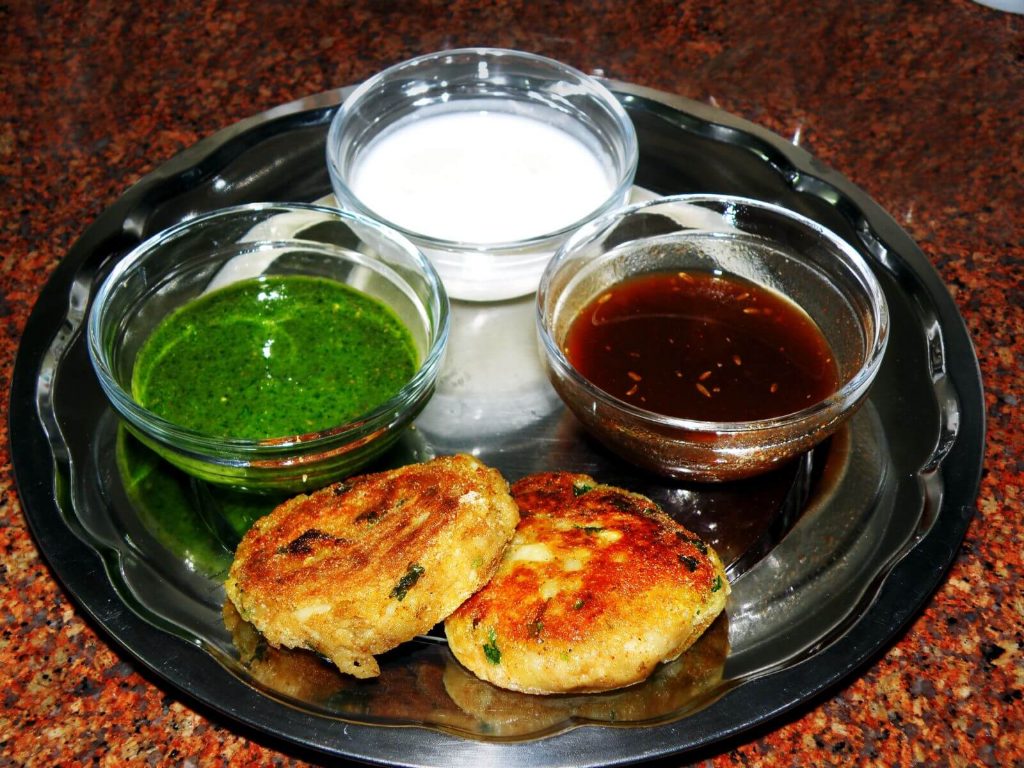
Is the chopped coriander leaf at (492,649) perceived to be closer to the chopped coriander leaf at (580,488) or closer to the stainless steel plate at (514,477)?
the stainless steel plate at (514,477)

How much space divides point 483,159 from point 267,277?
78cm

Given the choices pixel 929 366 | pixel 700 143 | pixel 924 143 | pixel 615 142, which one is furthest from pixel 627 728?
pixel 924 143

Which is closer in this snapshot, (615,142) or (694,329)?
(694,329)

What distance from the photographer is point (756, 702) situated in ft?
7.18

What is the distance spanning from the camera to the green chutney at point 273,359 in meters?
2.69

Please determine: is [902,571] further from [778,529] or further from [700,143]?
[700,143]

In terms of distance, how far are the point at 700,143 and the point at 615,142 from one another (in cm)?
38

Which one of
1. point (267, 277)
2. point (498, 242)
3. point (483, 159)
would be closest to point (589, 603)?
point (498, 242)

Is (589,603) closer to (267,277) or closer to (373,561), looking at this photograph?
(373,561)

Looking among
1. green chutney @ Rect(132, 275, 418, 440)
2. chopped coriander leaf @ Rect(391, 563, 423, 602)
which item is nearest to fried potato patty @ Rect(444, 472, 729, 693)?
chopped coriander leaf @ Rect(391, 563, 423, 602)

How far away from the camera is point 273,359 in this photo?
2820mm

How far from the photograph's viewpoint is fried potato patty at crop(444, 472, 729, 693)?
7.12 ft

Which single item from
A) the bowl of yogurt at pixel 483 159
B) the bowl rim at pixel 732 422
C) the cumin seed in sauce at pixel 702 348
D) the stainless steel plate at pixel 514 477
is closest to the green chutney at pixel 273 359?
the stainless steel plate at pixel 514 477

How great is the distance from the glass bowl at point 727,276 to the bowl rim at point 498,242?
0.23 feet
